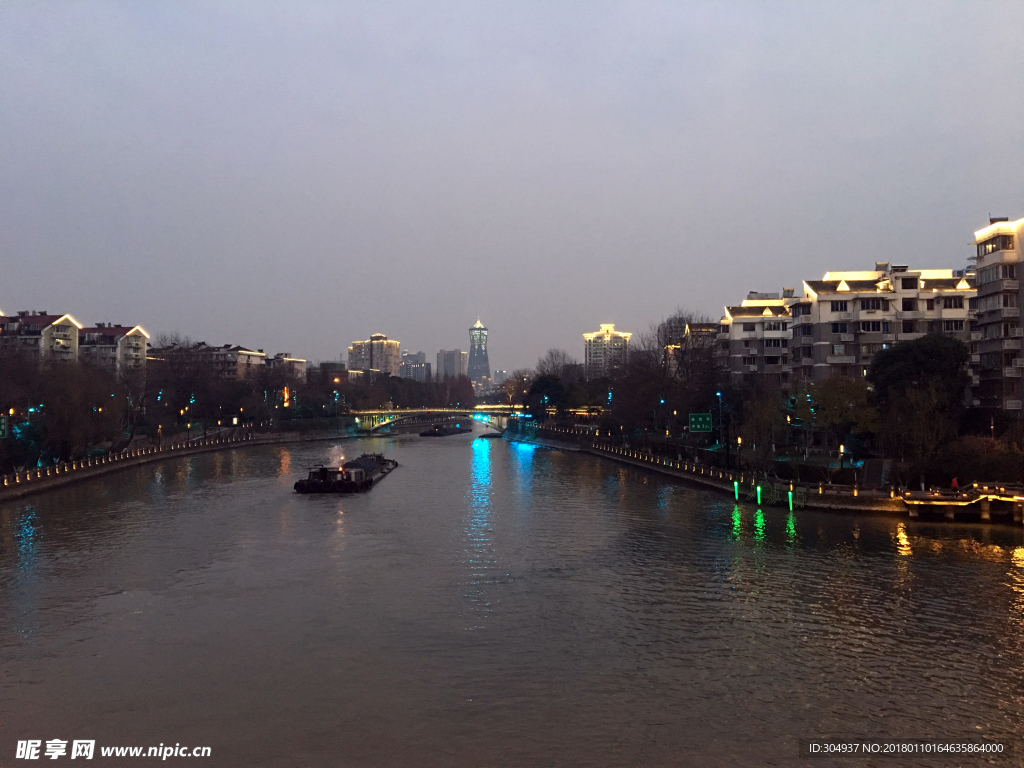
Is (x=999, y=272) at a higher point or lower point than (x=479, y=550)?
higher

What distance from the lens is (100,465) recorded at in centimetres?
5188

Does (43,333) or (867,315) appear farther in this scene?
(43,333)

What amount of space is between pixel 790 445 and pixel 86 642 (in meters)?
43.8

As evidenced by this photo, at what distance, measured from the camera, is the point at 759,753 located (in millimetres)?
12656

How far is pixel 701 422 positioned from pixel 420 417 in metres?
111

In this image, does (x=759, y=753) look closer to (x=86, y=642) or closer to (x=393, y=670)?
(x=393, y=670)

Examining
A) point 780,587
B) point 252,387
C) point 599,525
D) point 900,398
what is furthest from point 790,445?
point 252,387

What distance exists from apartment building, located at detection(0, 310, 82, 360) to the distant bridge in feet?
127

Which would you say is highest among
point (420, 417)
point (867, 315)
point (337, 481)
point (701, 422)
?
point (867, 315)

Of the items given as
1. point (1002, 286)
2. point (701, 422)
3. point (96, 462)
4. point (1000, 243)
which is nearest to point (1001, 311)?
point (1002, 286)

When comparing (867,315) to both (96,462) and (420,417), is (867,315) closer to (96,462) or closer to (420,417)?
(96,462)

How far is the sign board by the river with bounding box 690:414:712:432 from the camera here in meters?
48.9

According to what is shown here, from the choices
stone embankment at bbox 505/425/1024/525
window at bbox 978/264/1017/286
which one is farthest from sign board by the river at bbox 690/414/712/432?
window at bbox 978/264/1017/286

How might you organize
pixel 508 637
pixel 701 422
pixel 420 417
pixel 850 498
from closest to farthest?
1. pixel 508 637
2. pixel 850 498
3. pixel 701 422
4. pixel 420 417
